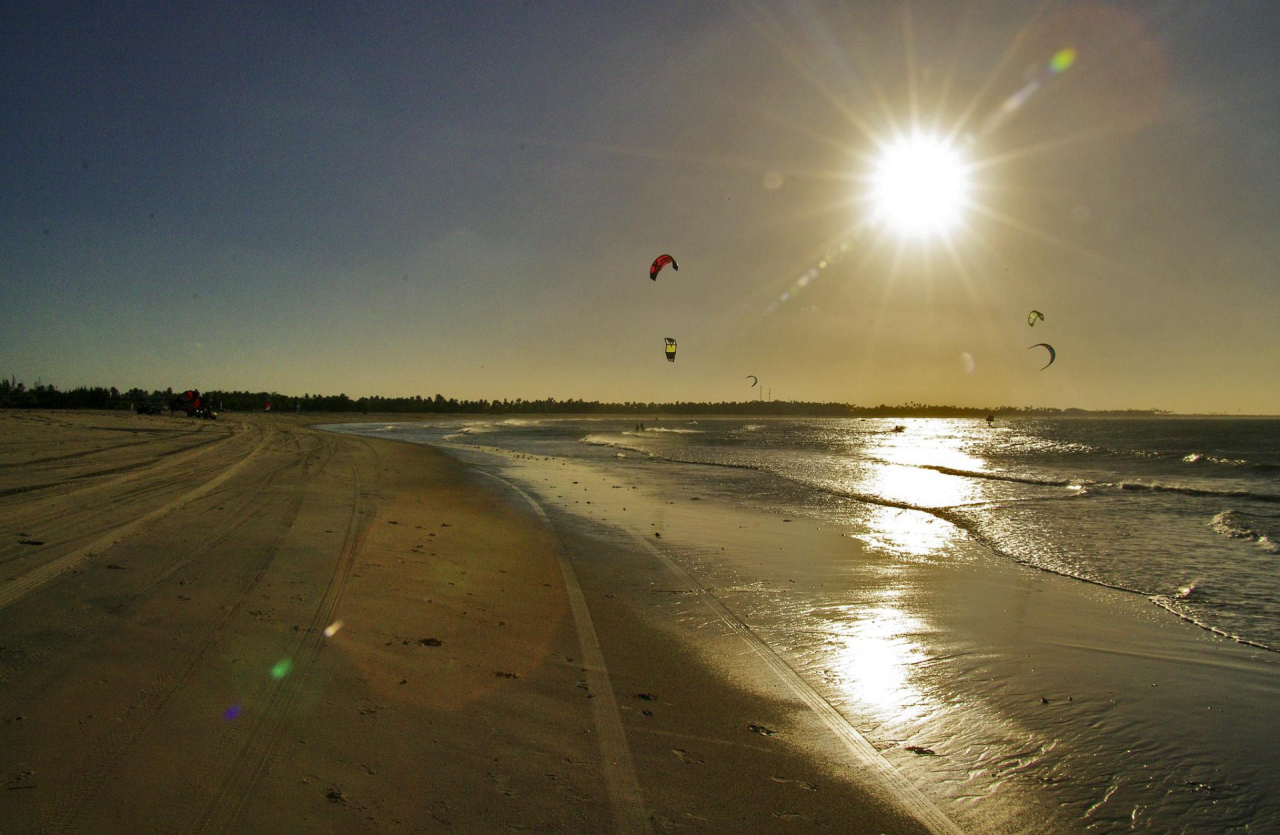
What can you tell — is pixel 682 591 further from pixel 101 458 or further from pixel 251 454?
pixel 251 454

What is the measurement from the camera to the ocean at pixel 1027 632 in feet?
13.9

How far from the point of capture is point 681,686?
5.34 m

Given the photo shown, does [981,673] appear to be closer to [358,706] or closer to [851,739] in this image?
[851,739]

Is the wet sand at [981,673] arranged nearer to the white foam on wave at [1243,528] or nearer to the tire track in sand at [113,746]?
the tire track in sand at [113,746]

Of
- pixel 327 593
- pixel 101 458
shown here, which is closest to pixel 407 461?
pixel 101 458

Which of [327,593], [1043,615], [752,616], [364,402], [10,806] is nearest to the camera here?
[10,806]

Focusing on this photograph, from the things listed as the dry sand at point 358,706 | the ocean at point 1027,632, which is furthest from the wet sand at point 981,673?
the dry sand at point 358,706

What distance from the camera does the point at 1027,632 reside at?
730cm

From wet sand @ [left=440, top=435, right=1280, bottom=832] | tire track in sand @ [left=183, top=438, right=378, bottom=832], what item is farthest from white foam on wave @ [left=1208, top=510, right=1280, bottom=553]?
tire track in sand @ [left=183, top=438, right=378, bottom=832]

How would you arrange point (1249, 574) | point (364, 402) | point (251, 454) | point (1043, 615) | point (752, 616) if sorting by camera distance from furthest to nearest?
point (364, 402), point (251, 454), point (1249, 574), point (1043, 615), point (752, 616)

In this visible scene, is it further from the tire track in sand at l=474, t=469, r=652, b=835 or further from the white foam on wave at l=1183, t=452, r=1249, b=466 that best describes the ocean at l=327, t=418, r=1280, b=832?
the white foam on wave at l=1183, t=452, r=1249, b=466

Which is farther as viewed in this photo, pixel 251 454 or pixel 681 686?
pixel 251 454

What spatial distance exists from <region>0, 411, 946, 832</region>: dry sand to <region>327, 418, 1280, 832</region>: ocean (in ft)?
3.26

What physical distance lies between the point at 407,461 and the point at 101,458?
9.57m
